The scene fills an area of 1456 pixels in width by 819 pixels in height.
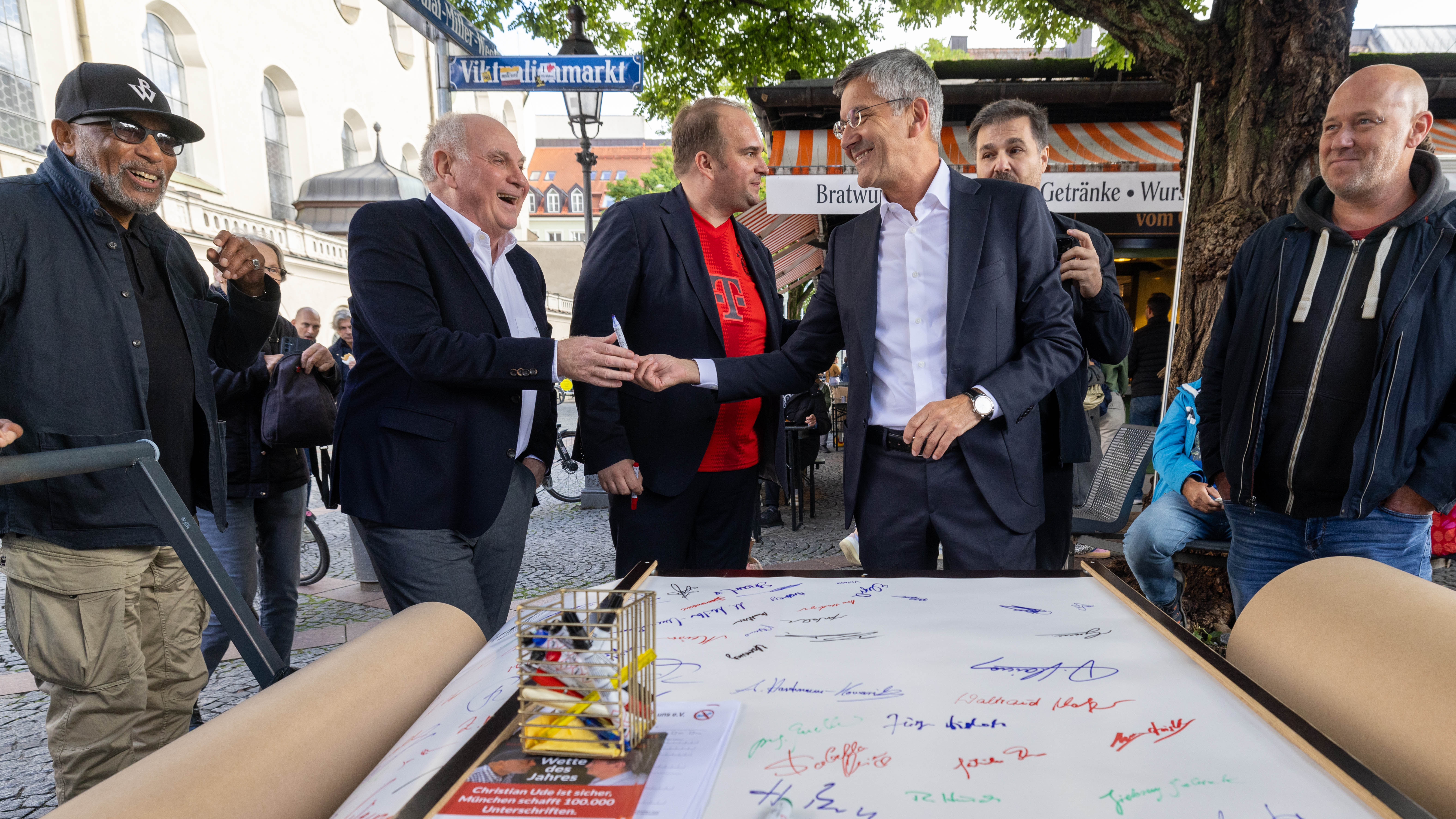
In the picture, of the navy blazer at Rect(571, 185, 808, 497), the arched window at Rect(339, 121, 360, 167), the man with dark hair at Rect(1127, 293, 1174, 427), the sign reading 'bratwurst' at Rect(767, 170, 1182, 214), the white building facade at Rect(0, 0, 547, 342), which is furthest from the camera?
the arched window at Rect(339, 121, 360, 167)

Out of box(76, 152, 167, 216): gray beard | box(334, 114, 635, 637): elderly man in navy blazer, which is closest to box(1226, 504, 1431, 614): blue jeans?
box(334, 114, 635, 637): elderly man in navy blazer

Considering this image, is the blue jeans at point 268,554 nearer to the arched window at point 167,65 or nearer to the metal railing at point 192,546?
the metal railing at point 192,546

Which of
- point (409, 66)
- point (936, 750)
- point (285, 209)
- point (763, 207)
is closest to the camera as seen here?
point (936, 750)

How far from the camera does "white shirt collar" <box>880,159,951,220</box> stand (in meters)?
2.06

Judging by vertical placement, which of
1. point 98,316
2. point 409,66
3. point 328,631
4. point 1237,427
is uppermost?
point 409,66

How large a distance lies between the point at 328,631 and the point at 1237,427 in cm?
435

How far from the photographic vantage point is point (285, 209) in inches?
915

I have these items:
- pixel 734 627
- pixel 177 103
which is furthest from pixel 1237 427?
pixel 177 103

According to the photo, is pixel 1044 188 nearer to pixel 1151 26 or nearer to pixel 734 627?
pixel 1151 26

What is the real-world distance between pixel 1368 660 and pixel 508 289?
2.24m

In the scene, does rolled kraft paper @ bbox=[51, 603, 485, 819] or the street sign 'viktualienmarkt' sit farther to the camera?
the street sign 'viktualienmarkt'

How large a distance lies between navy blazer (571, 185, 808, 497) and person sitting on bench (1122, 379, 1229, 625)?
177cm
